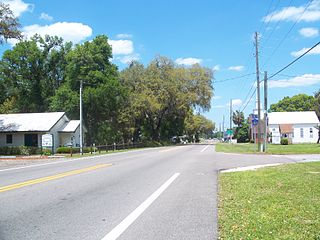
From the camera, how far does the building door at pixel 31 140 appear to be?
5006 centimetres

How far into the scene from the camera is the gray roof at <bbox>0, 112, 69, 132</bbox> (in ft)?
163

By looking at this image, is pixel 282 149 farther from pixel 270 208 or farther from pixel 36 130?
pixel 270 208

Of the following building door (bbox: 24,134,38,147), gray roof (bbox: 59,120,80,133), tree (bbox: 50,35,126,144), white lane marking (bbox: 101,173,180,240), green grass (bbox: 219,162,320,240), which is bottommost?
white lane marking (bbox: 101,173,180,240)

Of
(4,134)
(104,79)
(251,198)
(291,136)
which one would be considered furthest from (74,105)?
(251,198)

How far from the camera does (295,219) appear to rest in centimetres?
793

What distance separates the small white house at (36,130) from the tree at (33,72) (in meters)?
16.1

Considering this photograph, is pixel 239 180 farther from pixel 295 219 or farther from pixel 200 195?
pixel 295 219

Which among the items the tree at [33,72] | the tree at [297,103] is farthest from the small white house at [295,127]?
the tree at [297,103]

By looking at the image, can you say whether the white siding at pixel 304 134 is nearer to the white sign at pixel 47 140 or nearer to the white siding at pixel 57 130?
the white siding at pixel 57 130

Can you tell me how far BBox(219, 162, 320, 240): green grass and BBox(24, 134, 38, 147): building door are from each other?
3938 centimetres

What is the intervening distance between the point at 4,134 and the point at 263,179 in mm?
42549

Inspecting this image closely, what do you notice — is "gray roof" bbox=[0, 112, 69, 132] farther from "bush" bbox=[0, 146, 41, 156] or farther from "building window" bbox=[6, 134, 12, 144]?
"bush" bbox=[0, 146, 41, 156]

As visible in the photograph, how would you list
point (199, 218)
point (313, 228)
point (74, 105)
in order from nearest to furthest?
point (313, 228) < point (199, 218) < point (74, 105)

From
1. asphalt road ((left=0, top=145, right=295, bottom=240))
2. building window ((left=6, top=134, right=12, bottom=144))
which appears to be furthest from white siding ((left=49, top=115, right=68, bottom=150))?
asphalt road ((left=0, top=145, right=295, bottom=240))
